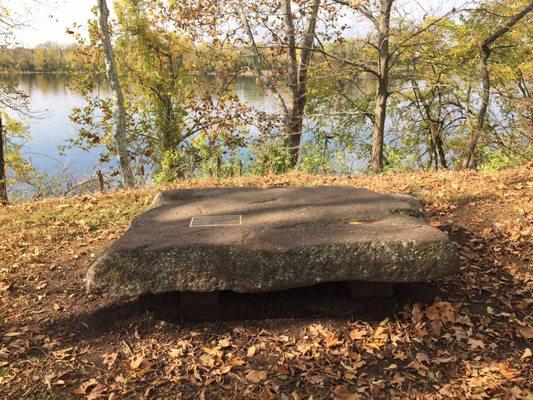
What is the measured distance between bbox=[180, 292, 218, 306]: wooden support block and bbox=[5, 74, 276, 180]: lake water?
10261mm

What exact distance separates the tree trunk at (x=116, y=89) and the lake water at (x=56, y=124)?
3.18 metres

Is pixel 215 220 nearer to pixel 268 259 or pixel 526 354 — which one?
pixel 268 259

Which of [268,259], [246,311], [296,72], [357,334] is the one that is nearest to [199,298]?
[246,311]

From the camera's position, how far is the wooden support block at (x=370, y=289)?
171 inches

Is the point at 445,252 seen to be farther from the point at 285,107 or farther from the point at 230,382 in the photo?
the point at 285,107

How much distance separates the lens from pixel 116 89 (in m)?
10.5

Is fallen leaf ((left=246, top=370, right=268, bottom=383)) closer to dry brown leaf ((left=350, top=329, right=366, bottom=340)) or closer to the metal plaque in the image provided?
dry brown leaf ((left=350, top=329, right=366, bottom=340))

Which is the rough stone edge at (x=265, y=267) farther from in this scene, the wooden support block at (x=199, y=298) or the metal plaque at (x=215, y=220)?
the metal plaque at (x=215, y=220)

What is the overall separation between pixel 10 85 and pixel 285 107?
31.5 feet

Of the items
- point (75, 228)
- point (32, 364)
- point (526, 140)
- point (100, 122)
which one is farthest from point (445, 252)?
point (100, 122)

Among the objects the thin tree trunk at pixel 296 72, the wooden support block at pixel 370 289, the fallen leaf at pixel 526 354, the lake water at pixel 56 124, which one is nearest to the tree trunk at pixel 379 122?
the thin tree trunk at pixel 296 72

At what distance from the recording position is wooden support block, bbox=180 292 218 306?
4316 mm

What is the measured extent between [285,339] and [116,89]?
8.49 m

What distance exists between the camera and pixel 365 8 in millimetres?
9633
